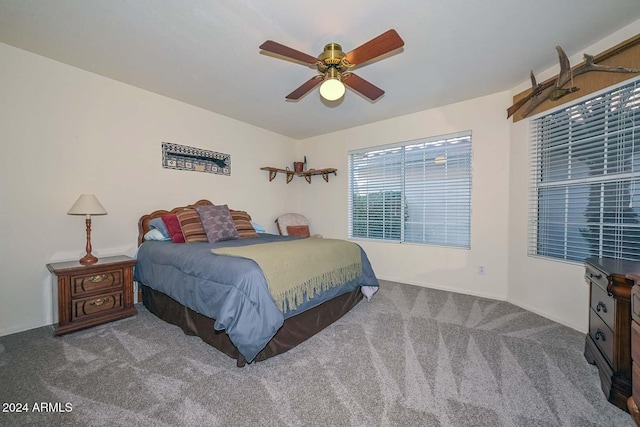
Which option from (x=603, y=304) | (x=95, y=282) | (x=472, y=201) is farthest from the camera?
(x=472, y=201)

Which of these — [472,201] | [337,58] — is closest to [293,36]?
[337,58]

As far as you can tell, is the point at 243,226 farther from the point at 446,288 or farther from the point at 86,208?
the point at 446,288

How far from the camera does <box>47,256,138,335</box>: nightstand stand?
228 centimetres

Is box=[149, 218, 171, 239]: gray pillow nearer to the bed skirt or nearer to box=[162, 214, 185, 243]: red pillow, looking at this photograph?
box=[162, 214, 185, 243]: red pillow

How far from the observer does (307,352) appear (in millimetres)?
2041

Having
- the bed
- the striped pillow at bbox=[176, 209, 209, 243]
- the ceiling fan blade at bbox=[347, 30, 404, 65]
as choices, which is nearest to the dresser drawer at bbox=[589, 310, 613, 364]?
the bed

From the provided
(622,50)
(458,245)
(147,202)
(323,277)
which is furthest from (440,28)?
(147,202)

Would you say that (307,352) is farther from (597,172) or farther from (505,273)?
(597,172)

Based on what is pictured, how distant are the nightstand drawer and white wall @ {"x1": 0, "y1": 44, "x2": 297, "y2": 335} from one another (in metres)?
0.47

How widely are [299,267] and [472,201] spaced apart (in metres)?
2.60

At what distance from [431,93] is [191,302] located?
3.48 meters

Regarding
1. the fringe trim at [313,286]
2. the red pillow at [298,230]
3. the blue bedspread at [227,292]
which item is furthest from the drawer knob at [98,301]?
the red pillow at [298,230]

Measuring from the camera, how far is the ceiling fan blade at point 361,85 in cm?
217

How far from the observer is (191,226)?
294 centimetres
